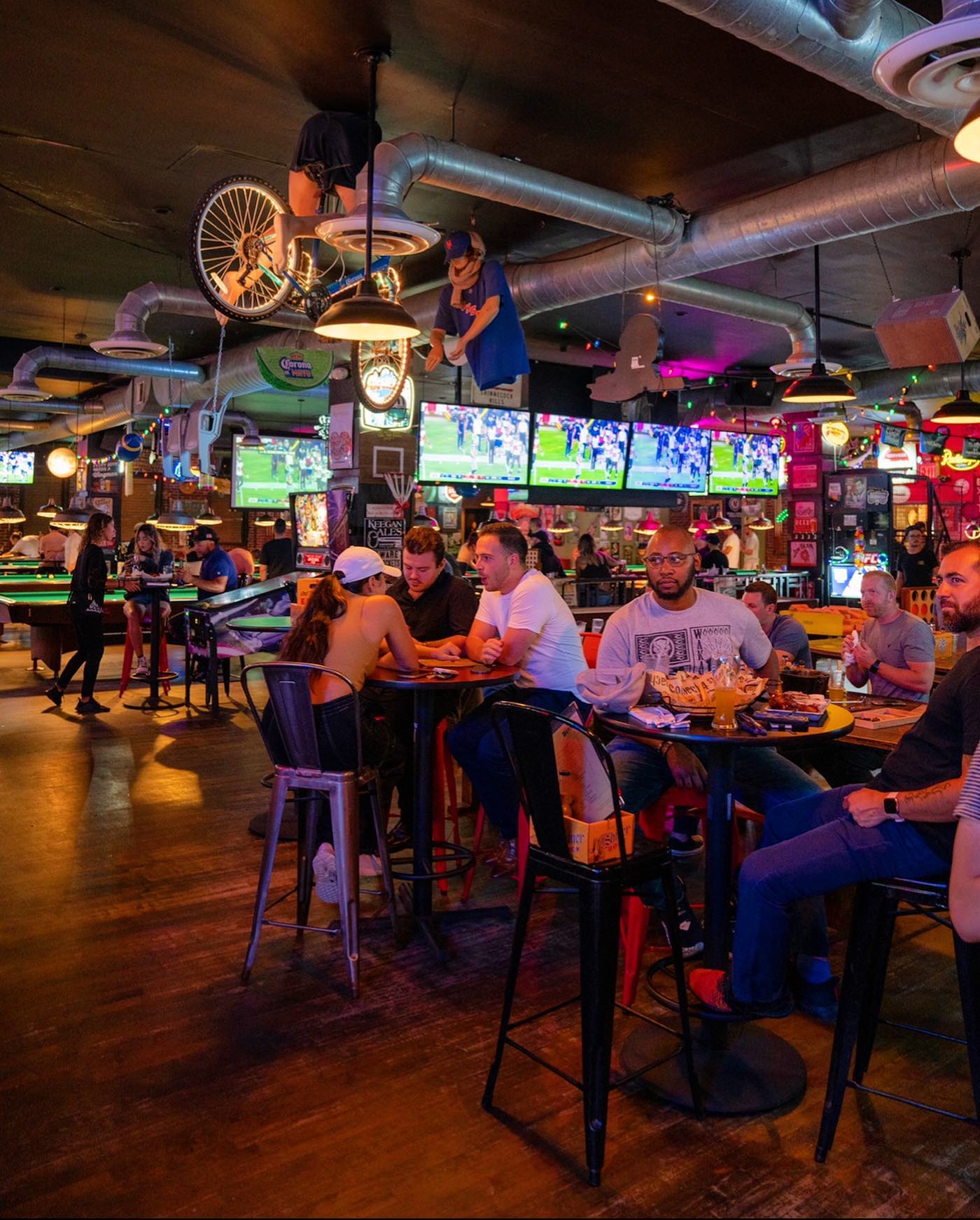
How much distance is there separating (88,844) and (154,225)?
5.72m

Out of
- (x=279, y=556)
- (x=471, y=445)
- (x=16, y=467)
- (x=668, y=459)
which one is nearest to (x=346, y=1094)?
(x=471, y=445)

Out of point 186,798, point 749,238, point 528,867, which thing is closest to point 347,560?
point 528,867

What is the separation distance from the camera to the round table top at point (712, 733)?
2797 mm

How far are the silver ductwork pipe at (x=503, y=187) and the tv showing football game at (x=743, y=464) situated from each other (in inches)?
158

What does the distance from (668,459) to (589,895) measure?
8.16 meters

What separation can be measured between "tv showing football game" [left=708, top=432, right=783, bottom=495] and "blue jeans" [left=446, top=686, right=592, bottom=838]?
6.73 m

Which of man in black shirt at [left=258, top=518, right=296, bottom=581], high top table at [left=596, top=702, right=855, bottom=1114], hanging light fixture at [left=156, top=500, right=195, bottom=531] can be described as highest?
hanging light fixture at [left=156, top=500, right=195, bottom=531]

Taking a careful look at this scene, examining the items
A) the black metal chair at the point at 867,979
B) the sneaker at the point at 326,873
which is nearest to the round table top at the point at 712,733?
the black metal chair at the point at 867,979

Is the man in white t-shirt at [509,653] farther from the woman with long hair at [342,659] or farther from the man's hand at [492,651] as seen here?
the woman with long hair at [342,659]

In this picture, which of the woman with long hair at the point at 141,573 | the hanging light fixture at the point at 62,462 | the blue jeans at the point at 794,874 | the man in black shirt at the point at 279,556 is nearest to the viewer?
the blue jeans at the point at 794,874

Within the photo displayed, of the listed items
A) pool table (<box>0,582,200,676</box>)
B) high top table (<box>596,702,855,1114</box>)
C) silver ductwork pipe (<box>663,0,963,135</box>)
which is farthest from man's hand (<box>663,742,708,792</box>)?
pool table (<box>0,582,200,676</box>)

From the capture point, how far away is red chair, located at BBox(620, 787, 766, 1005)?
10.8 ft

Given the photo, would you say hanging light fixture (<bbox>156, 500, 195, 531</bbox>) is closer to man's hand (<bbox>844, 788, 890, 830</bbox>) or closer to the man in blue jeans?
the man in blue jeans

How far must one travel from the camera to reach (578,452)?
9.46 meters
